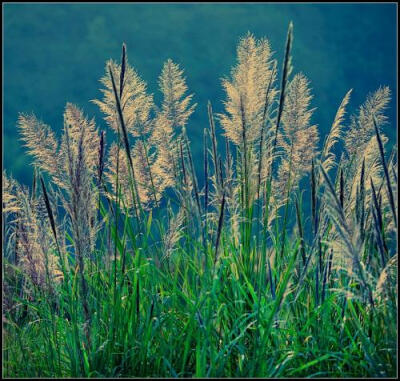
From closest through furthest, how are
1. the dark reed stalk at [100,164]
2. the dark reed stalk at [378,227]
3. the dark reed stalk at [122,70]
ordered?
1. the dark reed stalk at [378,227]
2. the dark reed stalk at [122,70]
3. the dark reed stalk at [100,164]

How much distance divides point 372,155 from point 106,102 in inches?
53.2

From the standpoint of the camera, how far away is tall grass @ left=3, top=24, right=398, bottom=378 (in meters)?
2.05

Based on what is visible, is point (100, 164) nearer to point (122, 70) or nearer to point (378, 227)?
point (122, 70)

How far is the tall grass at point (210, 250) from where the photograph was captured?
205 centimetres

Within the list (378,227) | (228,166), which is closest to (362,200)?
(378,227)

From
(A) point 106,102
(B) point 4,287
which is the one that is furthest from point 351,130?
(B) point 4,287

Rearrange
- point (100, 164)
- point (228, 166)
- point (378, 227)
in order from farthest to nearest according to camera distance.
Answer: point (228, 166) < point (100, 164) < point (378, 227)

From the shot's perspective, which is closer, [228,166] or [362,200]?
[362,200]

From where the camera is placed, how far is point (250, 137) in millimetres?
A: 2354

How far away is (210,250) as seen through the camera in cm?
246

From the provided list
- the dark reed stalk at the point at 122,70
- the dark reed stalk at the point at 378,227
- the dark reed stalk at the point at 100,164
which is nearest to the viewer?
the dark reed stalk at the point at 378,227

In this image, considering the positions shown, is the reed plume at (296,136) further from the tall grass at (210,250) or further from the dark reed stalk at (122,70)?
the dark reed stalk at (122,70)

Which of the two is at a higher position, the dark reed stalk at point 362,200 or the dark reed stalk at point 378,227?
the dark reed stalk at point 362,200

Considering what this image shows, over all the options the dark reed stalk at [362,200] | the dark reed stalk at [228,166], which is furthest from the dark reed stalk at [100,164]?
the dark reed stalk at [362,200]
